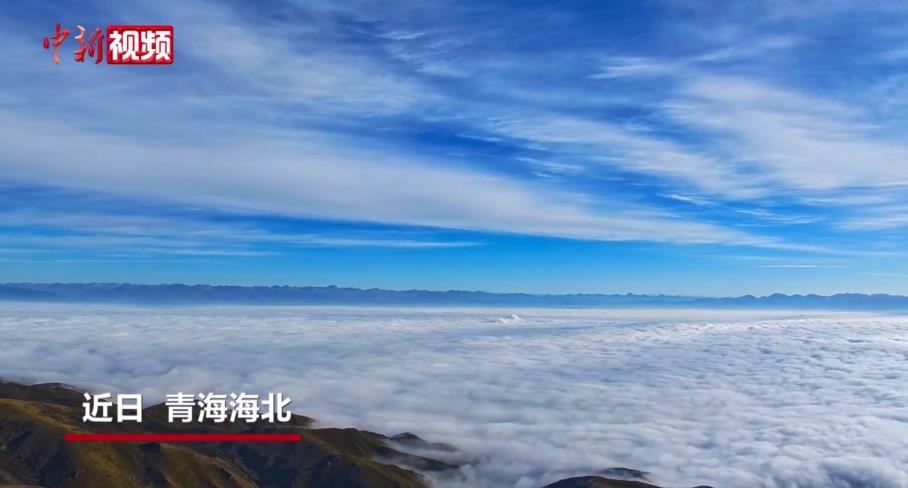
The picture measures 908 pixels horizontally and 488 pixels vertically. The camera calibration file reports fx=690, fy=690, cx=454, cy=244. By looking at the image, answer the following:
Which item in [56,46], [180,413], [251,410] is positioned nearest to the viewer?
[56,46]

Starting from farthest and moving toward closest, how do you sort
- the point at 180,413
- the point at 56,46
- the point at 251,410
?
the point at 180,413 < the point at 251,410 < the point at 56,46

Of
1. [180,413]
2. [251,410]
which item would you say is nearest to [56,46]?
[251,410]

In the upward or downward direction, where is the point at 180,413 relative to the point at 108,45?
downward

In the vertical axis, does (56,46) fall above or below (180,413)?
above

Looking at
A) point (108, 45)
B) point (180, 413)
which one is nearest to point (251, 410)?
point (180, 413)

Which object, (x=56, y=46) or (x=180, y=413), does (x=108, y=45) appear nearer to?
(x=56, y=46)

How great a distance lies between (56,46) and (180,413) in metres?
89.4

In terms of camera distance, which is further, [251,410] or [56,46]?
[251,410]

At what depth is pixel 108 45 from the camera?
94.6 m

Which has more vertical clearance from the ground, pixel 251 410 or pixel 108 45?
pixel 108 45

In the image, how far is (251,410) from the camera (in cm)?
13150

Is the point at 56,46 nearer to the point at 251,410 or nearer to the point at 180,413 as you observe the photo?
the point at 251,410

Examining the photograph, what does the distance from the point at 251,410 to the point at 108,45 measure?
70120 mm

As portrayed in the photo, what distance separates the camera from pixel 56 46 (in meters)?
92.6
